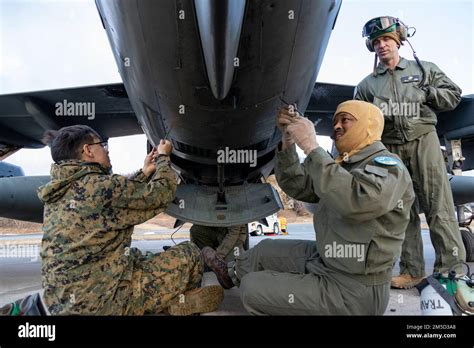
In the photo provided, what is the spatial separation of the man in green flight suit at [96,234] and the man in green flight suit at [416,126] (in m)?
1.91

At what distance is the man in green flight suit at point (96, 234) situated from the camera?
1994 mm

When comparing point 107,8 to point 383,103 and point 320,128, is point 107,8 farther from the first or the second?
point 320,128

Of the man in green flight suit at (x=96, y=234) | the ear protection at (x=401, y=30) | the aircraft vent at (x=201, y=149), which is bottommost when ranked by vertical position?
the man in green flight suit at (x=96, y=234)

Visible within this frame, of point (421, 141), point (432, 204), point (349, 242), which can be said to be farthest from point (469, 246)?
point (349, 242)

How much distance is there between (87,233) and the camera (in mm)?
2020

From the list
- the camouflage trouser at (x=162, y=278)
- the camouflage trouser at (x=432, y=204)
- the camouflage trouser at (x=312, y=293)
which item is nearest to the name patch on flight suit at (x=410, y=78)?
the camouflage trouser at (x=432, y=204)

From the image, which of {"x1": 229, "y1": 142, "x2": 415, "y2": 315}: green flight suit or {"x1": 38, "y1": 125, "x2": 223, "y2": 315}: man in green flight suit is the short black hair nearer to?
{"x1": 38, "y1": 125, "x2": 223, "y2": 315}: man in green flight suit

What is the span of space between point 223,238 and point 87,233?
315cm

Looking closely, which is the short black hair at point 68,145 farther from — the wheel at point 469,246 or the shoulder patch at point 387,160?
the wheel at point 469,246

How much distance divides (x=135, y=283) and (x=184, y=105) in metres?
1.37

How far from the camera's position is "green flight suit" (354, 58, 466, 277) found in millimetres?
2928

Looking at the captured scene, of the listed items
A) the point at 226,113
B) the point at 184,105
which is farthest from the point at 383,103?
the point at 184,105

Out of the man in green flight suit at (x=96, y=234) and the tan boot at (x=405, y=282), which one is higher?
the man in green flight suit at (x=96, y=234)
